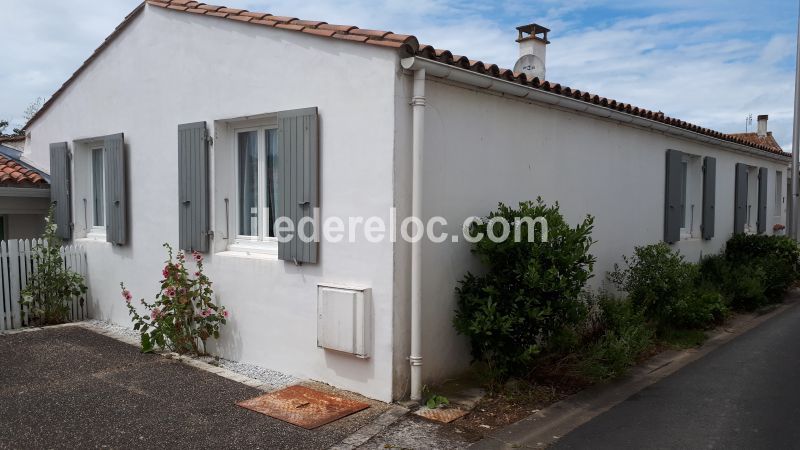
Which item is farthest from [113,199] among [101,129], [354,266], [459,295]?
[459,295]

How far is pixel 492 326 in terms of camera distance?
5.04 meters

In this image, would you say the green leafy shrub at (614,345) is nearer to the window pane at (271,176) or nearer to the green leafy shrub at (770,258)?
the window pane at (271,176)

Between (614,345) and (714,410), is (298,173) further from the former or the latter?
(714,410)

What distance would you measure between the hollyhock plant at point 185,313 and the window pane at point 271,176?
968 mm

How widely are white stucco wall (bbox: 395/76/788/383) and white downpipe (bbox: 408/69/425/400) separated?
0.26 ft

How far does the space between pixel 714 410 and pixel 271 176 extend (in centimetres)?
461

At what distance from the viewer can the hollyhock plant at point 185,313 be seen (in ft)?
20.9

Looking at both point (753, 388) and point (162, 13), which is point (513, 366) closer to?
point (753, 388)

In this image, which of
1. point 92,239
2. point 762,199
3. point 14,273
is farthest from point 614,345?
point 762,199

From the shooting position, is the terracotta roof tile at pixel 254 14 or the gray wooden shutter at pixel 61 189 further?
the gray wooden shutter at pixel 61 189

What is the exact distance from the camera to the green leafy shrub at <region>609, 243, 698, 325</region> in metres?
7.55

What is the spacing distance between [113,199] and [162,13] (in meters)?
2.40

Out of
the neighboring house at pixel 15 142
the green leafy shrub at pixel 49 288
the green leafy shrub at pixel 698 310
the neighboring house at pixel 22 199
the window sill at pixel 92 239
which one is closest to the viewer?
the green leafy shrub at pixel 698 310

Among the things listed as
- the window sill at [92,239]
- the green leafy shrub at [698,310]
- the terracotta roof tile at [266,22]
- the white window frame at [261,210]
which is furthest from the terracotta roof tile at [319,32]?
the green leafy shrub at [698,310]
